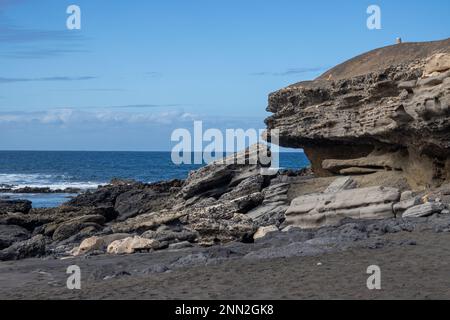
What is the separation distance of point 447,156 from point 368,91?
330 centimetres

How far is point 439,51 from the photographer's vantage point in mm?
21578

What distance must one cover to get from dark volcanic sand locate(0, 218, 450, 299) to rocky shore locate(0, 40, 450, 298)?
98mm

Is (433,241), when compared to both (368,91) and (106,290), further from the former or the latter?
(368,91)

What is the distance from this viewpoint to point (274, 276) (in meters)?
11.9

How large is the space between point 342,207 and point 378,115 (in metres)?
4.04

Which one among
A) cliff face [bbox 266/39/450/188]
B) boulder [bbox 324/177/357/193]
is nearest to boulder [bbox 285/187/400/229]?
boulder [bbox 324/177/357/193]

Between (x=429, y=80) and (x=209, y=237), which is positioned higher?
(x=429, y=80)

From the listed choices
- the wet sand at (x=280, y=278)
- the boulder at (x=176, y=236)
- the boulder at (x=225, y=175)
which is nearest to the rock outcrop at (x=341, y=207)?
the boulder at (x=176, y=236)

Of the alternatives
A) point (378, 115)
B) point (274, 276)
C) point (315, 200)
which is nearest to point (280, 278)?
point (274, 276)

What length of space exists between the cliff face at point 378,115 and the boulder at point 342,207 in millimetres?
2310

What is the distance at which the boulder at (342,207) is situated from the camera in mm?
18531

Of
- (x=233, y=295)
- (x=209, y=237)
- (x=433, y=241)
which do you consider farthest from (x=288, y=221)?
(x=233, y=295)

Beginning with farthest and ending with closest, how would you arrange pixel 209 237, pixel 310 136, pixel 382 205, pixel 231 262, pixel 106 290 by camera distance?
pixel 310 136
pixel 209 237
pixel 382 205
pixel 231 262
pixel 106 290

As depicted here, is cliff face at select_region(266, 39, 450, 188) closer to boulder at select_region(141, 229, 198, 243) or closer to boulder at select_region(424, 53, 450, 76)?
boulder at select_region(424, 53, 450, 76)
